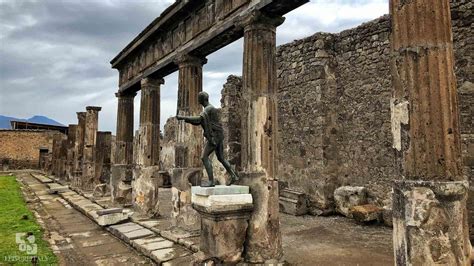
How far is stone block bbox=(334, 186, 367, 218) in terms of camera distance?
8.00 meters

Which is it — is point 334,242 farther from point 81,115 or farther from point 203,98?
point 81,115

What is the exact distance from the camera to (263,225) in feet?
15.8

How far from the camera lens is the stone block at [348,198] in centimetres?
800

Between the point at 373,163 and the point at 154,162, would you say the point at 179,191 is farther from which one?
the point at 373,163

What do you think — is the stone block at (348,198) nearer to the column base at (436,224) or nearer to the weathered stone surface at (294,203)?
the weathered stone surface at (294,203)

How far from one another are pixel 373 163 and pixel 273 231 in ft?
14.5

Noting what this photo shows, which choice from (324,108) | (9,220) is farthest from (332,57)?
(9,220)

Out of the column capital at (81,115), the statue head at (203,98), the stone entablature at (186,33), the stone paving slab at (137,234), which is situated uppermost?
the stone entablature at (186,33)

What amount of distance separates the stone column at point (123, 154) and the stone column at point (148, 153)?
1.26 m

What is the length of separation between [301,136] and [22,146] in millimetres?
31177

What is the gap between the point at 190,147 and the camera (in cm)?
720

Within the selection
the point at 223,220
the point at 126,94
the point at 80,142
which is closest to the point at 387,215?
the point at 223,220

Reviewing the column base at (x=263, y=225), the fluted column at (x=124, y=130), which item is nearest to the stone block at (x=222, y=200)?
the column base at (x=263, y=225)

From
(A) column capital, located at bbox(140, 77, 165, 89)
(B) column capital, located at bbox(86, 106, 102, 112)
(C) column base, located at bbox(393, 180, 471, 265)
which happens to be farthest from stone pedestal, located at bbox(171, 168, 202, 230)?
(B) column capital, located at bbox(86, 106, 102, 112)
